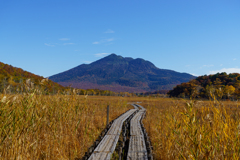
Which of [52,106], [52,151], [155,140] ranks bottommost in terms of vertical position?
[155,140]

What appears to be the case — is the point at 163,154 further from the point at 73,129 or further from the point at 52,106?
the point at 52,106

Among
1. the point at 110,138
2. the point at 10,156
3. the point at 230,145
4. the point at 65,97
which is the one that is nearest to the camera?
the point at 230,145

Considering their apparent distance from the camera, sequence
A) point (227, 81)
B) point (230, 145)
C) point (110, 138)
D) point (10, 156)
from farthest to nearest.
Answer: point (227, 81) < point (110, 138) < point (10, 156) < point (230, 145)

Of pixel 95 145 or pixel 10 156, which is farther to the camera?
pixel 95 145

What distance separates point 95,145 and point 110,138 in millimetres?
882

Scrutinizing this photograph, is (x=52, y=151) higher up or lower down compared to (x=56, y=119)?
lower down

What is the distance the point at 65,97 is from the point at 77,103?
0.41m

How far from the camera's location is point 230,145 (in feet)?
7.66

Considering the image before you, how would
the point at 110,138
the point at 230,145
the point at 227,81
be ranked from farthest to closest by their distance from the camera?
the point at 227,81
the point at 110,138
the point at 230,145

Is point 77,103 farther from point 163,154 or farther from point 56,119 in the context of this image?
point 163,154

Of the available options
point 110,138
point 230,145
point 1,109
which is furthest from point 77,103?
point 230,145

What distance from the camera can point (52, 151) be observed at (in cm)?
320

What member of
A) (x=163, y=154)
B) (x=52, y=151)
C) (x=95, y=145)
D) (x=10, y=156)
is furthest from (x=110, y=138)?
(x=10, y=156)

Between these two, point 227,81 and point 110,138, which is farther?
point 227,81
